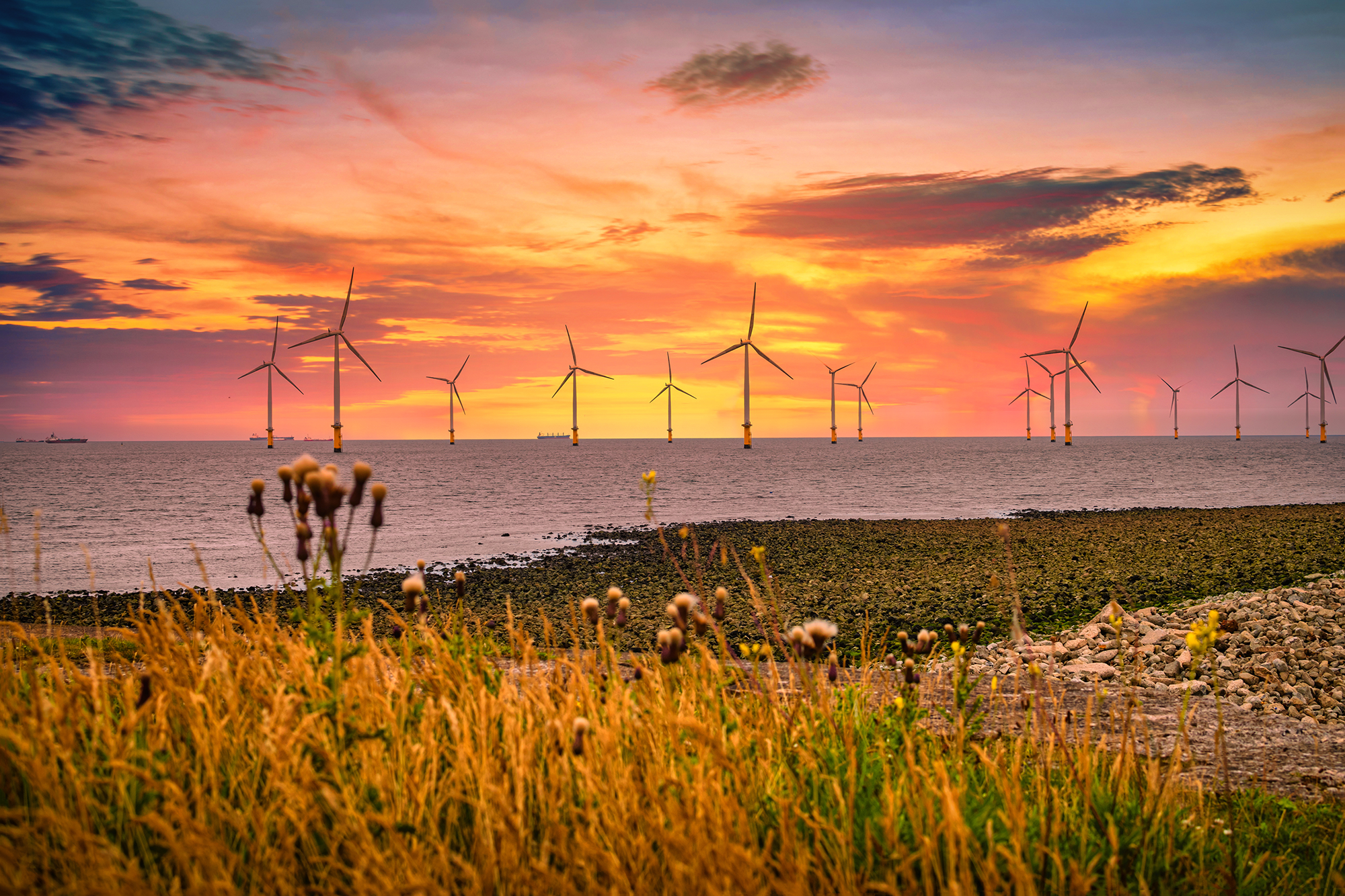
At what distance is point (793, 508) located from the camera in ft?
175

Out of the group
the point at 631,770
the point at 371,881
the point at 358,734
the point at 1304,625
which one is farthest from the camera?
the point at 1304,625

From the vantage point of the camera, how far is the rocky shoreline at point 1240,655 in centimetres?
929

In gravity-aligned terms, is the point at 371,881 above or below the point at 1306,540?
above

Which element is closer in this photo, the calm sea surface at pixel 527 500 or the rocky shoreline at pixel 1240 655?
the rocky shoreline at pixel 1240 655

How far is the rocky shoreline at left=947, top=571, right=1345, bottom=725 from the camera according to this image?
9.29 metres

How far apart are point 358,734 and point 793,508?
1998 inches

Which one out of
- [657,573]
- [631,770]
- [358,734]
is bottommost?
[657,573]

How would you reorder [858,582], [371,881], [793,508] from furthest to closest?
[793,508], [858,582], [371,881]

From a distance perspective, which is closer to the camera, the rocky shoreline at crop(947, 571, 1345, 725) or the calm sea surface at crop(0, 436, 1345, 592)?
the rocky shoreline at crop(947, 571, 1345, 725)

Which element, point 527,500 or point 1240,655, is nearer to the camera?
point 1240,655

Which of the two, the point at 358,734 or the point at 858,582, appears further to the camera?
the point at 858,582

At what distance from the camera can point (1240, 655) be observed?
10.9m

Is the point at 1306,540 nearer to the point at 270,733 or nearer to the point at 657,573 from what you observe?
the point at 657,573

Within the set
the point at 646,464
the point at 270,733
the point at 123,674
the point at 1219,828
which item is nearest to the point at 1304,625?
the point at 1219,828
